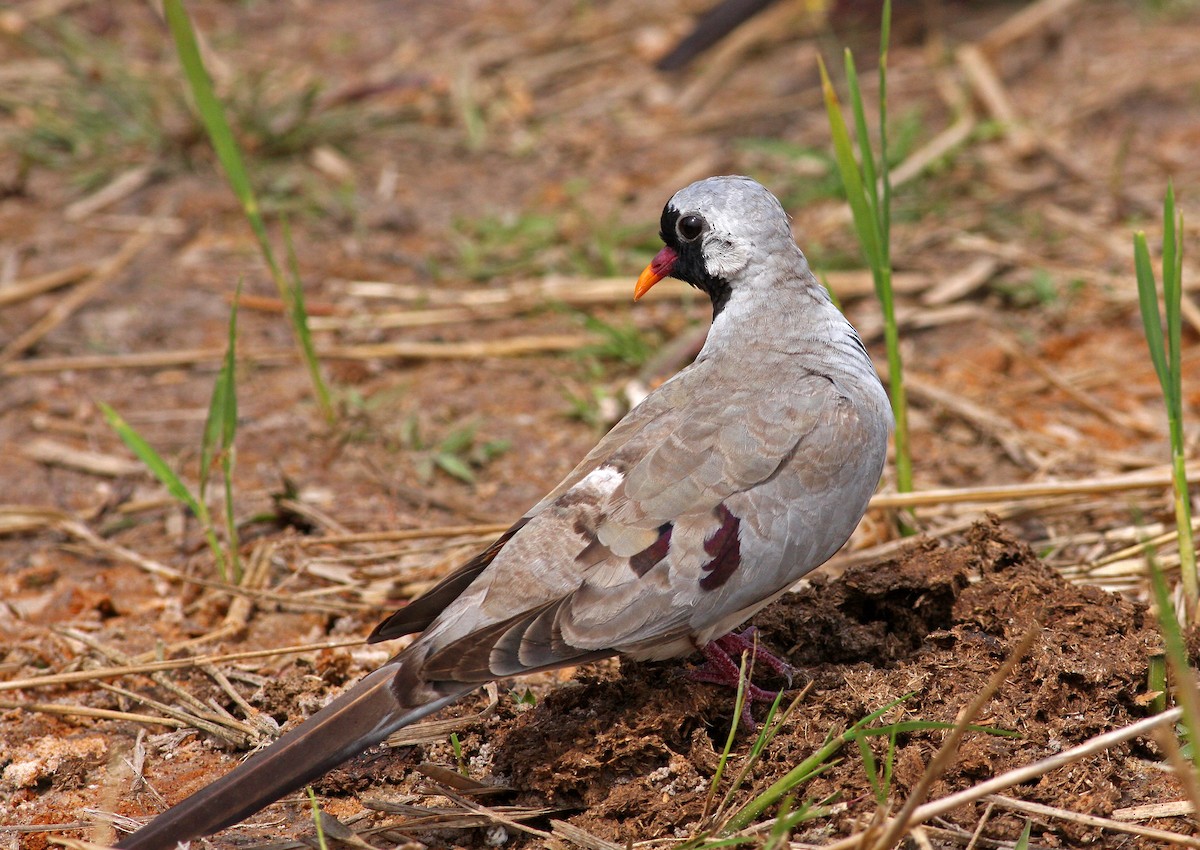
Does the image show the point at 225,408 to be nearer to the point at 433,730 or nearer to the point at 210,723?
the point at 210,723

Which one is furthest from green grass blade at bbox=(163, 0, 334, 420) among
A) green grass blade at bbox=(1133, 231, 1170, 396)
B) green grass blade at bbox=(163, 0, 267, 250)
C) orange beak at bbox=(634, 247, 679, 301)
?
green grass blade at bbox=(1133, 231, 1170, 396)

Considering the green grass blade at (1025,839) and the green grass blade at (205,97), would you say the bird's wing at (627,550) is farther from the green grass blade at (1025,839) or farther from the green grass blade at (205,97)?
the green grass blade at (205,97)

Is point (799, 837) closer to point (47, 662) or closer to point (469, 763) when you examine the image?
point (469, 763)

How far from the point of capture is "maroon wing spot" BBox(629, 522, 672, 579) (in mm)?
2939

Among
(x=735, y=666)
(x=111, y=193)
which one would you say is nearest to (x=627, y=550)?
(x=735, y=666)

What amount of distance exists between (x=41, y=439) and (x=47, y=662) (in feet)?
4.84

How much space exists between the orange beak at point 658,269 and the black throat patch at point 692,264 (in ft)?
0.05

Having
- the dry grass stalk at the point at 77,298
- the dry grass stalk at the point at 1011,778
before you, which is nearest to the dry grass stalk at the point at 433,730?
the dry grass stalk at the point at 1011,778

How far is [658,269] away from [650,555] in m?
1.15

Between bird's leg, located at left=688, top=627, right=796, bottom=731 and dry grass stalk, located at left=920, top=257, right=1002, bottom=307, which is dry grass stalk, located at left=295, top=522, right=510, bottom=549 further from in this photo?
dry grass stalk, located at left=920, top=257, right=1002, bottom=307

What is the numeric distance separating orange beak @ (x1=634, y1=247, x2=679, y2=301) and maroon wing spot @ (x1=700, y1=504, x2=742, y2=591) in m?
1.03

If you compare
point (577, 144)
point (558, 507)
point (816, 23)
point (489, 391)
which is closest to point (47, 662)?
point (558, 507)

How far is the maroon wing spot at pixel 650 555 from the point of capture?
2.94 metres

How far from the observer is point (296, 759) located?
2709 mm
